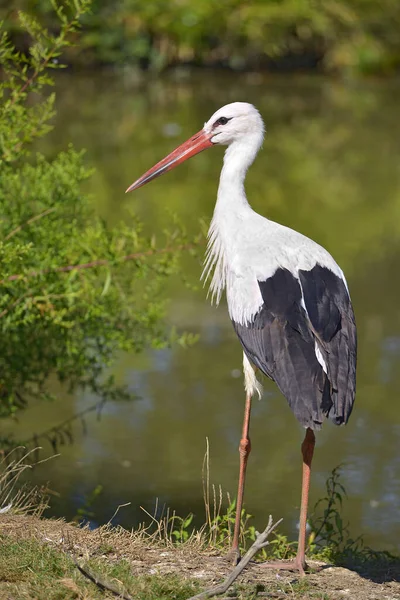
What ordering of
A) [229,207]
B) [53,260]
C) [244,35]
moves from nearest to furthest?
[229,207] → [53,260] → [244,35]

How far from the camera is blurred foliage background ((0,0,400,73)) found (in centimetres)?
2582

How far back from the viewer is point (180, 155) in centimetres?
556

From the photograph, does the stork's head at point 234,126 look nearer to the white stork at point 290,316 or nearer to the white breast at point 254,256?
the white stork at point 290,316

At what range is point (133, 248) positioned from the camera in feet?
20.1

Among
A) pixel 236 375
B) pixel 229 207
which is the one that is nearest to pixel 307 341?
pixel 229 207

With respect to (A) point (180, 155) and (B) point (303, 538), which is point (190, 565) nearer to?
(B) point (303, 538)

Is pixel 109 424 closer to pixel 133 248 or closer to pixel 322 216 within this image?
pixel 133 248

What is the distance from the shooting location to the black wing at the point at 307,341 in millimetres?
4230

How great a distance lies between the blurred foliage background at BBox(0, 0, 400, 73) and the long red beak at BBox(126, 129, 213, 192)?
20645mm

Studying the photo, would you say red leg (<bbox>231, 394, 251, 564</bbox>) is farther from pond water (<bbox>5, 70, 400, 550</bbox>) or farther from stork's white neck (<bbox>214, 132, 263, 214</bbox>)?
pond water (<bbox>5, 70, 400, 550</bbox>)

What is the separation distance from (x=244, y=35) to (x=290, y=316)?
22.6m

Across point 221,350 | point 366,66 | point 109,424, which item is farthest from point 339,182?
point 366,66

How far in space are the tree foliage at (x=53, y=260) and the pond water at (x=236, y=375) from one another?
467 mm

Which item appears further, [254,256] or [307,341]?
[254,256]
